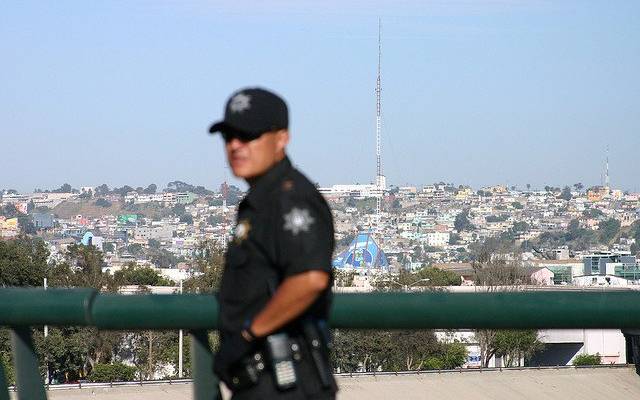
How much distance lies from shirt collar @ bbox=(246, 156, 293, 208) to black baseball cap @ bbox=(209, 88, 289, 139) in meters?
0.10

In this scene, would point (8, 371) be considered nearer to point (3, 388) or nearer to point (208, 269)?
point (3, 388)

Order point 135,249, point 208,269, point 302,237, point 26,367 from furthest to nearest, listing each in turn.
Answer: point 135,249 → point 208,269 → point 26,367 → point 302,237

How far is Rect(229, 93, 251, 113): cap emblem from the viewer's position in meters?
3.51

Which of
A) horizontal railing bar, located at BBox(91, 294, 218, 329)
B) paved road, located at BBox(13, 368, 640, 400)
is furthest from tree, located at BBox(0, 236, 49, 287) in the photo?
horizontal railing bar, located at BBox(91, 294, 218, 329)

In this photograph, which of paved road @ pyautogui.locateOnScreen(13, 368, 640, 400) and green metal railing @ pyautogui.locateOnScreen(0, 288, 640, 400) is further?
paved road @ pyautogui.locateOnScreen(13, 368, 640, 400)

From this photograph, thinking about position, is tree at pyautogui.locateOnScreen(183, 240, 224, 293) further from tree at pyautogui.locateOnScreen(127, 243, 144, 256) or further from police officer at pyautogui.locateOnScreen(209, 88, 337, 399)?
tree at pyautogui.locateOnScreen(127, 243, 144, 256)

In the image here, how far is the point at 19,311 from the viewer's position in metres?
4.41

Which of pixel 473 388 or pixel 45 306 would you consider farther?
pixel 473 388

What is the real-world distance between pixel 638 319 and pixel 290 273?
1316mm

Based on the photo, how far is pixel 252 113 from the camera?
11.5 feet

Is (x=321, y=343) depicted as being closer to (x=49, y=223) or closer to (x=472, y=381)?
(x=472, y=381)

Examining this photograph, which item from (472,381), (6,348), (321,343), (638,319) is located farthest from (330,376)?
(472,381)

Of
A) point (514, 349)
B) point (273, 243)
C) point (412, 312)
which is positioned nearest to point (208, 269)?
point (514, 349)

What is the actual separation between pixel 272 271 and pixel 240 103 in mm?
427
